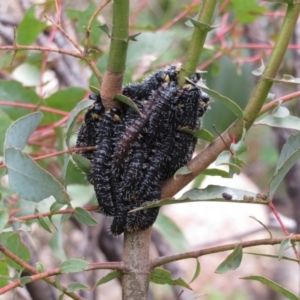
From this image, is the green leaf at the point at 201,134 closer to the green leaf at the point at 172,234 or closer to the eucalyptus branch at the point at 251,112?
the eucalyptus branch at the point at 251,112

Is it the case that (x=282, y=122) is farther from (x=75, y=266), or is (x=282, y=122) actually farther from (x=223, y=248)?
(x=75, y=266)

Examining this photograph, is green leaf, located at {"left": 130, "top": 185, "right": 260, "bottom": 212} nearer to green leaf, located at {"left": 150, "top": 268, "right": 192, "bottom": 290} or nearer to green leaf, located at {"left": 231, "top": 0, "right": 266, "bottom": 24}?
green leaf, located at {"left": 150, "top": 268, "right": 192, "bottom": 290}

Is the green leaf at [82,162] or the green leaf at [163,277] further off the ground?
the green leaf at [82,162]

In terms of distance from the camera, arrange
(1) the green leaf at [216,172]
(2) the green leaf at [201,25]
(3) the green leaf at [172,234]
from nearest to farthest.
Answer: (2) the green leaf at [201,25] → (1) the green leaf at [216,172] → (3) the green leaf at [172,234]

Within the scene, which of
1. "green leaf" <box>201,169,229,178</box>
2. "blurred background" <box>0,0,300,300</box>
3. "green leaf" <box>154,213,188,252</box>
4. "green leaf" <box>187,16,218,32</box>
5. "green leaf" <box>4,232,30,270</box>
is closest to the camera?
"green leaf" <box>187,16,218,32</box>

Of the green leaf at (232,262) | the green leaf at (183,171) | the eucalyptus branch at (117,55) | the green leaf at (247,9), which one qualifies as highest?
the green leaf at (247,9)

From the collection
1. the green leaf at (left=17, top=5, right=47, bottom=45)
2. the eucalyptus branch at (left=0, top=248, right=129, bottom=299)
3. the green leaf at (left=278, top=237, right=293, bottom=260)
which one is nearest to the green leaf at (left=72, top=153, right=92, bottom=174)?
the eucalyptus branch at (left=0, top=248, right=129, bottom=299)

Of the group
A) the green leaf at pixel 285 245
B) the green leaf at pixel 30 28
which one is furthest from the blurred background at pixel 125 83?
the green leaf at pixel 285 245

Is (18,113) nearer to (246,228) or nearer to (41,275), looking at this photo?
(41,275)

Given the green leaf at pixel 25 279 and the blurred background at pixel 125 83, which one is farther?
the blurred background at pixel 125 83
